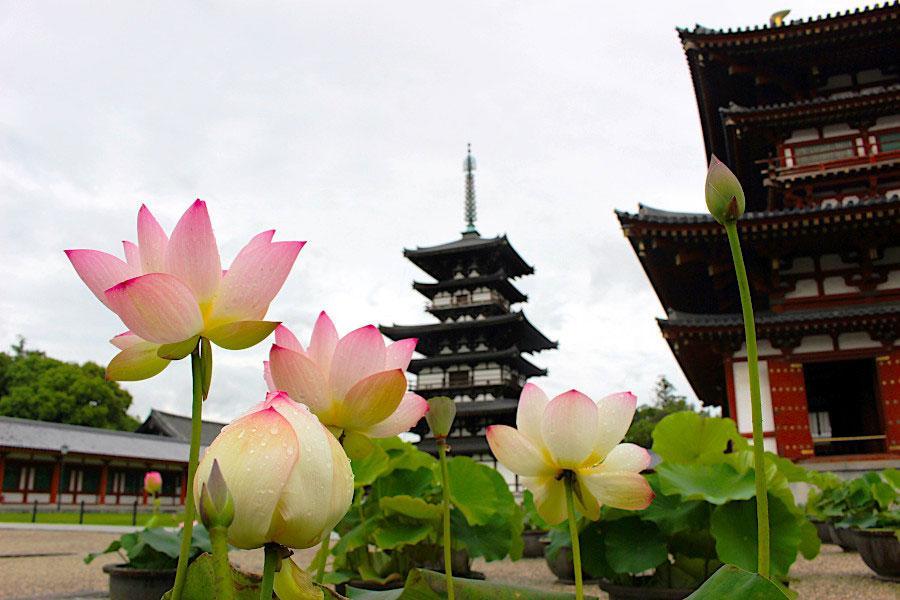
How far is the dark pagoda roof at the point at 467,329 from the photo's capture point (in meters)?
17.7

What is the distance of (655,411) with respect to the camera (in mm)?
34188

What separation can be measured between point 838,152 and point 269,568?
8.61 m

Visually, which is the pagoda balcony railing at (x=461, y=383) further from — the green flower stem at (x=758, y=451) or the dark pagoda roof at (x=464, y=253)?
the green flower stem at (x=758, y=451)

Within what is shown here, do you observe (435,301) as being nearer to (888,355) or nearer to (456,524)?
(888,355)

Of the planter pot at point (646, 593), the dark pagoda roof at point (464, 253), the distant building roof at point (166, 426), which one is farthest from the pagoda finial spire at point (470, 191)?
the planter pot at point (646, 593)

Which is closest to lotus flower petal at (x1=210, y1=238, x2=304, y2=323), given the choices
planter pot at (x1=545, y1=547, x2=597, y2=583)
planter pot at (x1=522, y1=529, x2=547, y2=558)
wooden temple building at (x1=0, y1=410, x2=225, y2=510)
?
planter pot at (x1=545, y1=547, x2=597, y2=583)

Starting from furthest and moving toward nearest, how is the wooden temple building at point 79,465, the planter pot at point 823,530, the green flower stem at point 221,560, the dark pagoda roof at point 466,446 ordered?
1. the wooden temple building at point 79,465
2. the dark pagoda roof at point 466,446
3. the planter pot at point 823,530
4. the green flower stem at point 221,560

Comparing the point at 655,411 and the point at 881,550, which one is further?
the point at 655,411

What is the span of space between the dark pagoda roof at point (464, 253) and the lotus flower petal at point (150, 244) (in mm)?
18162

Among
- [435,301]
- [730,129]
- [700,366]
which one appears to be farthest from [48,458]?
[730,129]

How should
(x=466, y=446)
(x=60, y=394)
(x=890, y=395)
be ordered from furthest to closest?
(x=60, y=394) → (x=466, y=446) → (x=890, y=395)

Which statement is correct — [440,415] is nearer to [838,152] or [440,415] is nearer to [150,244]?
[150,244]

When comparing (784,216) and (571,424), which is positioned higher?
(784,216)

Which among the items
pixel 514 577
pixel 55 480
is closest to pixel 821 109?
pixel 514 577
